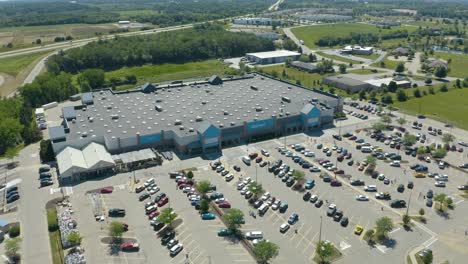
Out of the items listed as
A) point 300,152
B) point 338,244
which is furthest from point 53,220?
point 300,152

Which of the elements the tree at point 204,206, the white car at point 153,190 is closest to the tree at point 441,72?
the tree at point 204,206

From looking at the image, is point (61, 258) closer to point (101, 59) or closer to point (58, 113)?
point (58, 113)

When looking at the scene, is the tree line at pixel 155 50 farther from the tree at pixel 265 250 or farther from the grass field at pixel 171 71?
the tree at pixel 265 250

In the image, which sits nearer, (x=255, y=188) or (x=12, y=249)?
(x=12, y=249)

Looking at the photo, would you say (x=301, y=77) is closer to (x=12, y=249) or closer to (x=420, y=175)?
(x=420, y=175)

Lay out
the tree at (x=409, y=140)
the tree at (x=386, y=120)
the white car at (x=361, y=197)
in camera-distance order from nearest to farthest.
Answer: the white car at (x=361, y=197) < the tree at (x=409, y=140) < the tree at (x=386, y=120)

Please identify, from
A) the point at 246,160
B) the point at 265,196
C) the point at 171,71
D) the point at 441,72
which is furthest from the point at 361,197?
the point at 171,71
